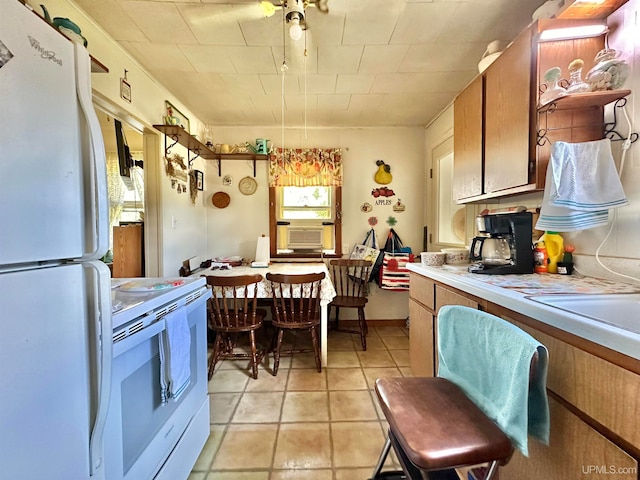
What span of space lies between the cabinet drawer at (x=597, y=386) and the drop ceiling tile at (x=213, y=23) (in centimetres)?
213

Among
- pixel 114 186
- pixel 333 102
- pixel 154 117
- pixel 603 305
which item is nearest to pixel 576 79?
pixel 603 305

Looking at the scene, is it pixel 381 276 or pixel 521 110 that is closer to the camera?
pixel 521 110

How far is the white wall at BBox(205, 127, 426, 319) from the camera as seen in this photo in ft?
10.9

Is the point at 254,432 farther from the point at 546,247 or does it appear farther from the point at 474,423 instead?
the point at 546,247

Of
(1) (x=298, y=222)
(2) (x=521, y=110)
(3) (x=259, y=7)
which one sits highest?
(3) (x=259, y=7)

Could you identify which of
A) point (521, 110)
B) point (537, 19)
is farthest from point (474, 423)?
point (537, 19)

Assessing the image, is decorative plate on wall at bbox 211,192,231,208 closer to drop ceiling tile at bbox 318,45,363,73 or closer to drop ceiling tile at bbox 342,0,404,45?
drop ceiling tile at bbox 318,45,363,73

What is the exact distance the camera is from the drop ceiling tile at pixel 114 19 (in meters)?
1.50

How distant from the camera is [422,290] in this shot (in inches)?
75.7

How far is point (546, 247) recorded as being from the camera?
1.56 metres

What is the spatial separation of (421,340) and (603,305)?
110 centimetres

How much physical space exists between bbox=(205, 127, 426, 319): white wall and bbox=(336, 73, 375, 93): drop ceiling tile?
0.89 m

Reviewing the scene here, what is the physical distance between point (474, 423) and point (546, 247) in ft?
3.85

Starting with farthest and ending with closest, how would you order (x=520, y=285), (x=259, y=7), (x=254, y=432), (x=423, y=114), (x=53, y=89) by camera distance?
(x=423, y=114)
(x=254, y=432)
(x=259, y=7)
(x=520, y=285)
(x=53, y=89)
